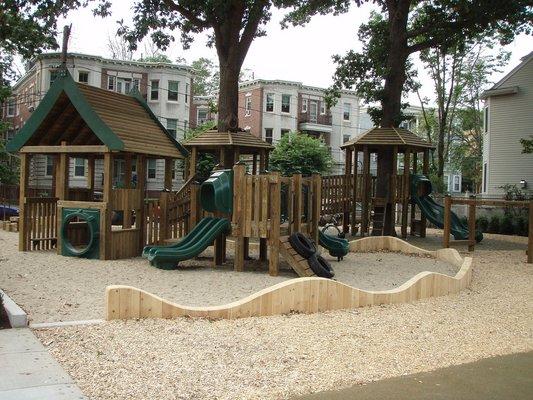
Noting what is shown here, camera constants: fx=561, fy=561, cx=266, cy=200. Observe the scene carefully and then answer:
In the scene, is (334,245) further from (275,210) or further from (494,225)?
(494,225)

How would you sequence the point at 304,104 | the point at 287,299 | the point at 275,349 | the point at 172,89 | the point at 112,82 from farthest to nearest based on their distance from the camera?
the point at 304,104
the point at 172,89
the point at 112,82
the point at 287,299
the point at 275,349

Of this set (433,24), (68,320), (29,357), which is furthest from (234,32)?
(29,357)

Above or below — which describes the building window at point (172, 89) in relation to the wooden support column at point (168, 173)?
above

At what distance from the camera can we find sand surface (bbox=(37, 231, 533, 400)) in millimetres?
4656

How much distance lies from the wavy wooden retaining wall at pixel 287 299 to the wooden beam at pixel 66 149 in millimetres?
6535

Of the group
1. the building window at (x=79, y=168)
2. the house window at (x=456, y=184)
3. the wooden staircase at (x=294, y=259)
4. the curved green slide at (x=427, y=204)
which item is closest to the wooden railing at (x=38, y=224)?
the wooden staircase at (x=294, y=259)

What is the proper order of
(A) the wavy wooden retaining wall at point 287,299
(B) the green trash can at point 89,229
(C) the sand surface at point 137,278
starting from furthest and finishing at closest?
(B) the green trash can at point 89,229
(C) the sand surface at point 137,278
(A) the wavy wooden retaining wall at point 287,299

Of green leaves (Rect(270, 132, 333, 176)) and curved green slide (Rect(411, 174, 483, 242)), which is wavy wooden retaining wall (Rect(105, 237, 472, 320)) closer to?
curved green slide (Rect(411, 174, 483, 242))

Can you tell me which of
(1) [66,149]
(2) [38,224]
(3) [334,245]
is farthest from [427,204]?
(2) [38,224]

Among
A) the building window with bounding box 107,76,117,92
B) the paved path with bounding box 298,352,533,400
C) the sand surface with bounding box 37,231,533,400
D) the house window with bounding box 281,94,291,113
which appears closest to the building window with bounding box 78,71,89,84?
the building window with bounding box 107,76,117,92

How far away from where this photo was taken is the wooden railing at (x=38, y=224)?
13805mm

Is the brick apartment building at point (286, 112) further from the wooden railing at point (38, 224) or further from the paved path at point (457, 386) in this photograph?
the paved path at point (457, 386)

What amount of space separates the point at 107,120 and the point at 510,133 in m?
25.8

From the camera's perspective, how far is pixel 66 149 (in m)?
13.0
